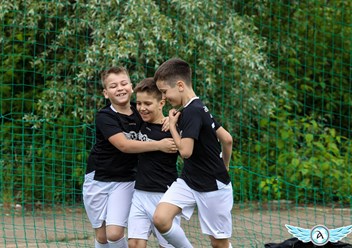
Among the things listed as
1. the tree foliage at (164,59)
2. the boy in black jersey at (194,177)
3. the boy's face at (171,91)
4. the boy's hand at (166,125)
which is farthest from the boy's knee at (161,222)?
the tree foliage at (164,59)

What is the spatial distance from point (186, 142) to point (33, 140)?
13.5 ft

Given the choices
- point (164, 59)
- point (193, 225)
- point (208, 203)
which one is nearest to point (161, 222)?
point (208, 203)

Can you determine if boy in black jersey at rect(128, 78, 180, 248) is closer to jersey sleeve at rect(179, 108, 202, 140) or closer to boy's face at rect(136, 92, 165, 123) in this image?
boy's face at rect(136, 92, 165, 123)

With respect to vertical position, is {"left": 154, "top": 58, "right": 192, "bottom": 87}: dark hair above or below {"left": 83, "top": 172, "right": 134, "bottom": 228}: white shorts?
above

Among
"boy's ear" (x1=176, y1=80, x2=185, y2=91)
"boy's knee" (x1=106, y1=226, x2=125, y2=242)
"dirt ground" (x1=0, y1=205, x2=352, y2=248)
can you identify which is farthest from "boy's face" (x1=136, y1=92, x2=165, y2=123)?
"dirt ground" (x1=0, y1=205, x2=352, y2=248)

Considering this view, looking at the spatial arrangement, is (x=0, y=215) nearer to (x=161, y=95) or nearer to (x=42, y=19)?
(x=42, y=19)

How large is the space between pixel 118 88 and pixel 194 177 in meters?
0.84

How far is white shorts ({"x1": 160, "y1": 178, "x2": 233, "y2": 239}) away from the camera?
19.8 feet

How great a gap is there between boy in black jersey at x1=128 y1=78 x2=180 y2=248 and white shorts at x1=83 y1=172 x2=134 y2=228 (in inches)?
4.4

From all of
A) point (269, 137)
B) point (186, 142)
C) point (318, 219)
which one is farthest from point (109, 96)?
point (269, 137)

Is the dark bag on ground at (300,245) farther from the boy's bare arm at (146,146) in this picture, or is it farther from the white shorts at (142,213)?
the boy's bare arm at (146,146)

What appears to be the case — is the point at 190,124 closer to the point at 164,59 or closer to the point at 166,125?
the point at 166,125

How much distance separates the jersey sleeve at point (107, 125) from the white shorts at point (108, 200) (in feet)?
1.10

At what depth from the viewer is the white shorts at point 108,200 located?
20.5ft
